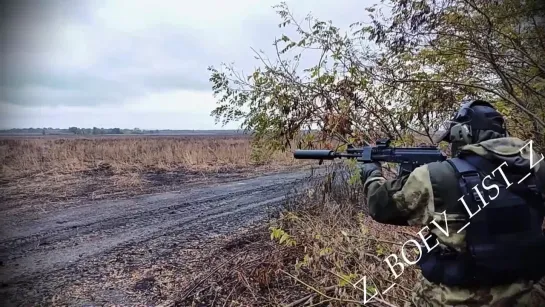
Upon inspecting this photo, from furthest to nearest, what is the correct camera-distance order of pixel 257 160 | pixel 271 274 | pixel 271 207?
pixel 271 207
pixel 257 160
pixel 271 274

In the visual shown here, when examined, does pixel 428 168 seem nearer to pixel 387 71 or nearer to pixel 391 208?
pixel 391 208

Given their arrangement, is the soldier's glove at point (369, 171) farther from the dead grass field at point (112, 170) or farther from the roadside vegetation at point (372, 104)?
the dead grass field at point (112, 170)

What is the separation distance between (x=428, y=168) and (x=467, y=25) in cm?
200

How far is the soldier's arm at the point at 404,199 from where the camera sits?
182cm

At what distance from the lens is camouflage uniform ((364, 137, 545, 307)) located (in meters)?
1.75

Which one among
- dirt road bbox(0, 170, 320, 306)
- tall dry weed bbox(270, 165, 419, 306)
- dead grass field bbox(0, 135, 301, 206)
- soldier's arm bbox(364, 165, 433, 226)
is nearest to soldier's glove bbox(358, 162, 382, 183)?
soldier's arm bbox(364, 165, 433, 226)

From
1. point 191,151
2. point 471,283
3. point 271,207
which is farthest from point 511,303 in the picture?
point 191,151

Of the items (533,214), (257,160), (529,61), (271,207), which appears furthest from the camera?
(271,207)

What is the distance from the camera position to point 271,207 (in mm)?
8117

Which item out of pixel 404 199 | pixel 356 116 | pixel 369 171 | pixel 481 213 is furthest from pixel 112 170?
pixel 481 213

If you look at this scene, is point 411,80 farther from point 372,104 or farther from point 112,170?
point 112,170

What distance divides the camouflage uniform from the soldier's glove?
25cm

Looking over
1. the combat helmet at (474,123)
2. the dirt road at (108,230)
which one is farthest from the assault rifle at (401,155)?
the dirt road at (108,230)

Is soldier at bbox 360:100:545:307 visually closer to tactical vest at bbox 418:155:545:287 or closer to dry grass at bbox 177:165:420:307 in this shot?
tactical vest at bbox 418:155:545:287
